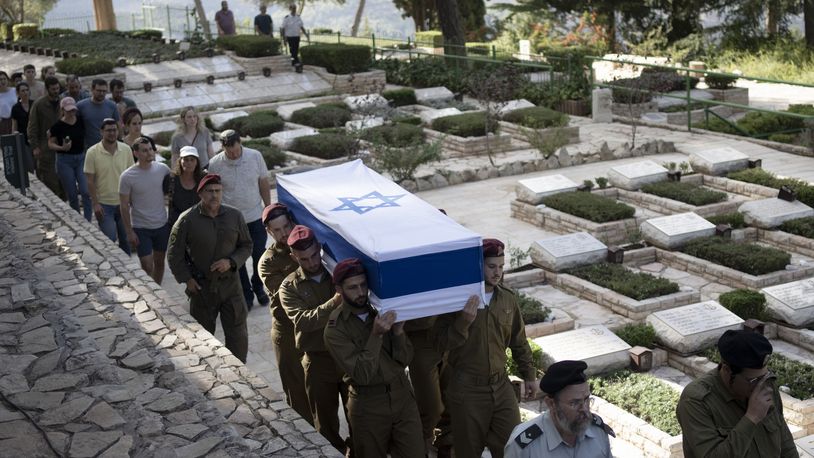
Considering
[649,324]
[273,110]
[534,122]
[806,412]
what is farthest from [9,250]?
[273,110]

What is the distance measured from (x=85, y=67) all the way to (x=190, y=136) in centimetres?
1232

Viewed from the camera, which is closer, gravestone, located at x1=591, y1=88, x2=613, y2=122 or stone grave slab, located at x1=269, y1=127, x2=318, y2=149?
stone grave slab, located at x1=269, y1=127, x2=318, y2=149

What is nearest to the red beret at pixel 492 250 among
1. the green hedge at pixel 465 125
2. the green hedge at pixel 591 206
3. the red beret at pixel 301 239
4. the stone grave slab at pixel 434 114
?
the red beret at pixel 301 239

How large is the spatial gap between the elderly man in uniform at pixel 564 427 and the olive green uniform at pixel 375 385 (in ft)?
3.59

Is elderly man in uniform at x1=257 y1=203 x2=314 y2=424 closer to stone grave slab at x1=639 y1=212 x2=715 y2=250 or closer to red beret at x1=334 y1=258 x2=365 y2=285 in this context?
red beret at x1=334 y1=258 x2=365 y2=285

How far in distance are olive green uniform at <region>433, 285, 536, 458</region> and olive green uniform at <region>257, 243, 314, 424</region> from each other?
127 centimetres

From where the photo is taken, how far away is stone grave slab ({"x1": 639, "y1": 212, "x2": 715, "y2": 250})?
10.9 metres

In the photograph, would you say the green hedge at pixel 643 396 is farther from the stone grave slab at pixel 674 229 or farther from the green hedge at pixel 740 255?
the stone grave slab at pixel 674 229

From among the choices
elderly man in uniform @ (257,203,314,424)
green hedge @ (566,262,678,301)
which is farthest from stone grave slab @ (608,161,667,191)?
elderly man in uniform @ (257,203,314,424)

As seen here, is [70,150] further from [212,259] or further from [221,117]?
[221,117]

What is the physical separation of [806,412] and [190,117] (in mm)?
6152

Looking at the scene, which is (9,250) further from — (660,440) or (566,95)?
(566,95)

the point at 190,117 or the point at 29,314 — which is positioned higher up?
the point at 190,117

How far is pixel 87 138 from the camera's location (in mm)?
11344
